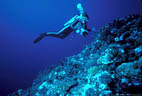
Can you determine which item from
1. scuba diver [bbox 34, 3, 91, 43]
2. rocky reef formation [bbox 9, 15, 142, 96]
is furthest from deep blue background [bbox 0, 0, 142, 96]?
rocky reef formation [bbox 9, 15, 142, 96]

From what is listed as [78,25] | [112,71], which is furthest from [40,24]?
[112,71]

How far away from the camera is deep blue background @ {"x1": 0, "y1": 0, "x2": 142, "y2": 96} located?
4479 centimetres

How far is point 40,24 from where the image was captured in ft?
246

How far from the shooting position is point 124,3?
47906mm

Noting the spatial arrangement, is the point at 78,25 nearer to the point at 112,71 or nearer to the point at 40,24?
the point at 112,71

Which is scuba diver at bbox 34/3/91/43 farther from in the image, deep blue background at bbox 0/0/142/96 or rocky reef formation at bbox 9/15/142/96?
deep blue background at bbox 0/0/142/96

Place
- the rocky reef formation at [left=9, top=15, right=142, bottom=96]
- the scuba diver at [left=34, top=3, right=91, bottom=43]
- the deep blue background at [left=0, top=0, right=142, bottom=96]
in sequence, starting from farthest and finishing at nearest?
the deep blue background at [left=0, top=0, right=142, bottom=96] < the scuba diver at [left=34, top=3, right=91, bottom=43] < the rocky reef formation at [left=9, top=15, right=142, bottom=96]

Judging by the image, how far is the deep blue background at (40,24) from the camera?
44.8 m

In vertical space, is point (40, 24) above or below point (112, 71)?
above

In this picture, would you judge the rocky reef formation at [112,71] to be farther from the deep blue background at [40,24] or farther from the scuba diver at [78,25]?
the deep blue background at [40,24]

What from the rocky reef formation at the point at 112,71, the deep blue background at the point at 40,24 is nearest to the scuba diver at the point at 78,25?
the rocky reef formation at the point at 112,71

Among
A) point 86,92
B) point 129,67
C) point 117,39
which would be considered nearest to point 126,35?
point 117,39

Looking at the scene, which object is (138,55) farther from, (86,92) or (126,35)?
(86,92)

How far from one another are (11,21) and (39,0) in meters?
24.2
